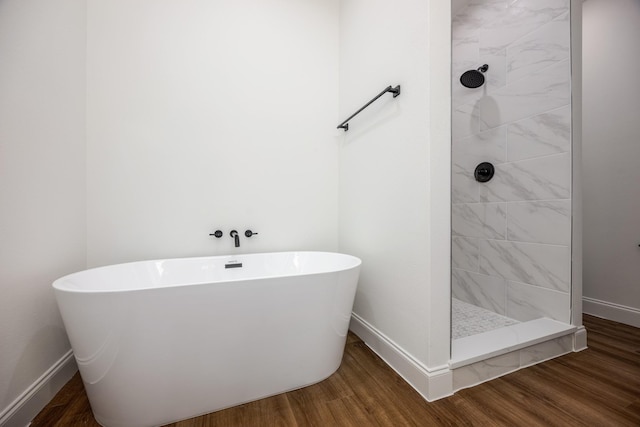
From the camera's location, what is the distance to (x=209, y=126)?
186 centimetres

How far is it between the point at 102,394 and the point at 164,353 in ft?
0.93

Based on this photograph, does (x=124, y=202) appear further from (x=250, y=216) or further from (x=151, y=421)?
(x=151, y=421)

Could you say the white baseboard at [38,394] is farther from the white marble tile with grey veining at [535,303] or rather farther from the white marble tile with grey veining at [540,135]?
the white marble tile with grey veining at [540,135]

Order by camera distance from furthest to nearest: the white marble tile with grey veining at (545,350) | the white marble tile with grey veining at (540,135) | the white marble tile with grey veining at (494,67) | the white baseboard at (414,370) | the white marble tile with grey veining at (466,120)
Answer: the white marble tile with grey veining at (466,120) < the white marble tile with grey veining at (494,67) < the white marble tile with grey veining at (540,135) < the white marble tile with grey veining at (545,350) < the white baseboard at (414,370)

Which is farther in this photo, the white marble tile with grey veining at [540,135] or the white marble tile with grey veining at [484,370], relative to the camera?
the white marble tile with grey veining at [540,135]

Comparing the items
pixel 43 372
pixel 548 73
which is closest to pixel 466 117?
pixel 548 73

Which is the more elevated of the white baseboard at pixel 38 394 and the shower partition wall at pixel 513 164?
the shower partition wall at pixel 513 164

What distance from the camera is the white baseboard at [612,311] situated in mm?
1822

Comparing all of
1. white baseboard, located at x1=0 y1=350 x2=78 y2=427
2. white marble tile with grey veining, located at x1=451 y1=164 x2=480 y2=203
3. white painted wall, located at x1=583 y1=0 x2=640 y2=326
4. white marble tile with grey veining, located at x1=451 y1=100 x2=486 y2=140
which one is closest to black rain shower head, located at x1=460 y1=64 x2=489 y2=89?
white marble tile with grey veining, located at x1=451 y1=100 x2=486 y2=140

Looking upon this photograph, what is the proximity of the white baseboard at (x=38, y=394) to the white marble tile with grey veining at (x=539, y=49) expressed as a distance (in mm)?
3291

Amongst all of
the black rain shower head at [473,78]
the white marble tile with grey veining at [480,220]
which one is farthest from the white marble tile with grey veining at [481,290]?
the black rain shower head at [473,78]

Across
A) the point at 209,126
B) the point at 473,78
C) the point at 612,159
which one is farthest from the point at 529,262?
the point at 209,126

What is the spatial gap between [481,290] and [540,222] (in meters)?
0.72

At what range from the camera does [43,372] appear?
1.19 meters
